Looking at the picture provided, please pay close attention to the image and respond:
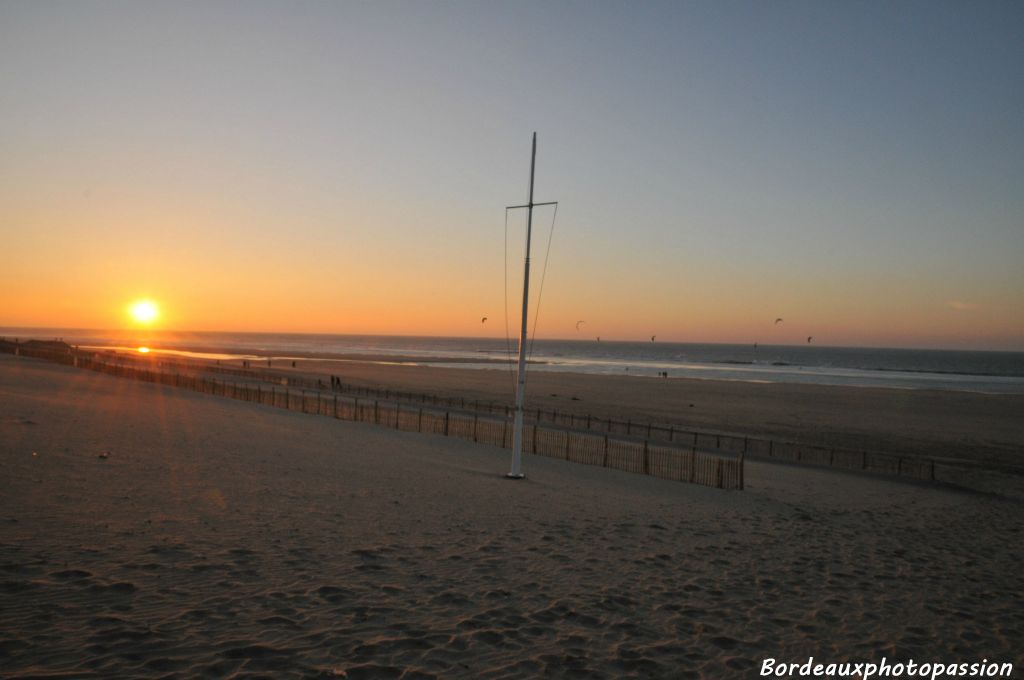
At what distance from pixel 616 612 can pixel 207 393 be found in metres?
A: 29.1

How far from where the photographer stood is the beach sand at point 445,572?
5.77 metres

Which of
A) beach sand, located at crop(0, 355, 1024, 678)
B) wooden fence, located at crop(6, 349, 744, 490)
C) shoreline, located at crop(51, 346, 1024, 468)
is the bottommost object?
shoreline, located at crop(51, 346, 1024, 468)

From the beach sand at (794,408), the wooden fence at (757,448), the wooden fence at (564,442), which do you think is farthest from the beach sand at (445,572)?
the beach sand at (794,408)

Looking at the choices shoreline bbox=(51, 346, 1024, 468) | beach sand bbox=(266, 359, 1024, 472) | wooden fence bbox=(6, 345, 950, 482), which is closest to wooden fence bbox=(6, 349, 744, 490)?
wooden fence bbox=(6, 345, 950, 482)

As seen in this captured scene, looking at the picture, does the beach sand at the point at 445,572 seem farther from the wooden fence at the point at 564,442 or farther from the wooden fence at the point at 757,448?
the wooden fence at the point at 757,448

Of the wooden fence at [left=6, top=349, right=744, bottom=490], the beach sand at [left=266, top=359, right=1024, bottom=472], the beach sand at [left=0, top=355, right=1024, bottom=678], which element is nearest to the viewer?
the beach sand at [left=0, top=355, right=1024, bottom=678]

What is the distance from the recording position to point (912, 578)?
9.18 meters

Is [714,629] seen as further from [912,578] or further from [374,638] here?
[912,578]

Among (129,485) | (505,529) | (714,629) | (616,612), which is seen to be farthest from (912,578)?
(129,485)

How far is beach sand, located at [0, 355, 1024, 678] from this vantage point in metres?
5.77

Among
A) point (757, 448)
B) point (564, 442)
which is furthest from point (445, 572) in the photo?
point (757, 448)

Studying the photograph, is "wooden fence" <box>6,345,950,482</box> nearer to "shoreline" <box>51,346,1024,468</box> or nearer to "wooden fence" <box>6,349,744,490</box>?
"wooden fence" <box>6,349,744,490</box>

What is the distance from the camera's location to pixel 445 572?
7992 millimetres

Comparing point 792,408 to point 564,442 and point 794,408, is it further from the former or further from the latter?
point 564,442
